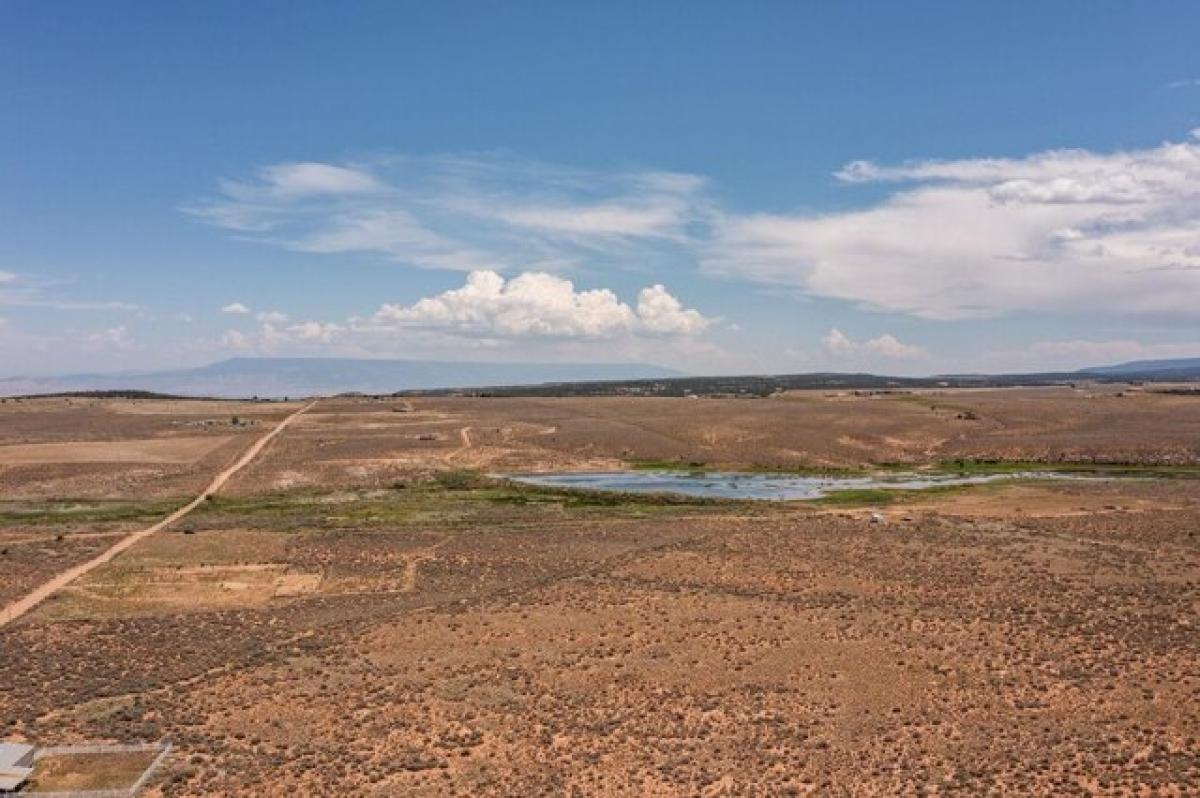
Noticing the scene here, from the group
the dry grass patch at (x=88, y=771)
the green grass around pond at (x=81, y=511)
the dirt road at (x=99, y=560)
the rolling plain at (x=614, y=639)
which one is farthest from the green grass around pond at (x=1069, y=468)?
the dry grass patch at (x=88, y=771)

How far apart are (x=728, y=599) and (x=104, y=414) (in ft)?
416

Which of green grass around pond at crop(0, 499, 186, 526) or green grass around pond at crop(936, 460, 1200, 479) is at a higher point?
green grass around pond at crop(0, 499, 186, 526)

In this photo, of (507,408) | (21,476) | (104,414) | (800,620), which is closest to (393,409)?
(507,408)

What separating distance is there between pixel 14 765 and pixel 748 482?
5977cm

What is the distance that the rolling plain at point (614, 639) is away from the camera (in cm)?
2167

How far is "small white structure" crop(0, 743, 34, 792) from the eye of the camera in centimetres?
1909

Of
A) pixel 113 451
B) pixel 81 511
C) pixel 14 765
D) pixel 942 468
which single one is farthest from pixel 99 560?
pixel 942 468

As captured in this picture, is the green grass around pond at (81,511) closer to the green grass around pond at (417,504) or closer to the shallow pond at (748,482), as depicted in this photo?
the green grass around pond at (417,504)

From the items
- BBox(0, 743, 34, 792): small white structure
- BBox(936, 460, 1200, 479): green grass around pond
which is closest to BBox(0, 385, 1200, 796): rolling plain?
BBox(0, 743, 34, 792): small white structure

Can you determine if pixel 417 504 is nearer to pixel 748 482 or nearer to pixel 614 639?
pixel 748 482

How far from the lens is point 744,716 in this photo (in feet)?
79.3

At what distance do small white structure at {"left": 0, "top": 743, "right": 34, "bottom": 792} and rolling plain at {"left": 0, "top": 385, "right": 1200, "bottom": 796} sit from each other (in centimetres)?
262

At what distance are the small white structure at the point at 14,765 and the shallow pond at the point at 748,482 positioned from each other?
48218 millimetres

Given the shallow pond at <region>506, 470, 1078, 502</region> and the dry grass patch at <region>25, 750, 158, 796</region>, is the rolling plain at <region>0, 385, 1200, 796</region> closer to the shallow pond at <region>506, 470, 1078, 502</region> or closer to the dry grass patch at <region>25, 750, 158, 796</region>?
the dry grass patch at <region>25, 750, 158, 796</region>
